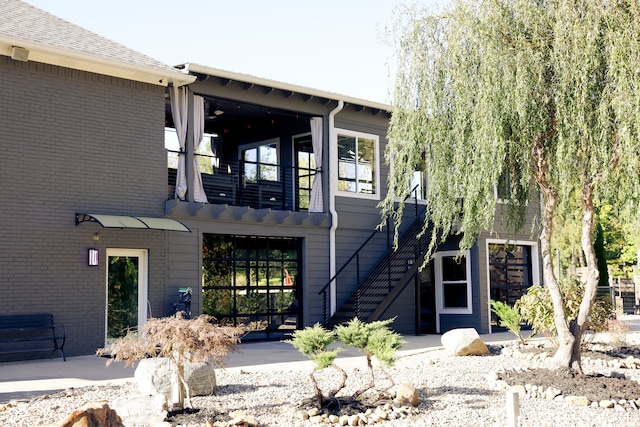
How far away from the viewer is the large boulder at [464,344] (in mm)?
12086

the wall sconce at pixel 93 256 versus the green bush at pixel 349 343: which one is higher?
the wall sconce at pixel 93 256

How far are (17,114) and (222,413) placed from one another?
7149 mm

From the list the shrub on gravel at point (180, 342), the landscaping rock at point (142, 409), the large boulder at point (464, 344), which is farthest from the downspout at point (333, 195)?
the landscaping rock at point (142, 409)

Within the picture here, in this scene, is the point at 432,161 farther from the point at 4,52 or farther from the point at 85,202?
the point at 4,52

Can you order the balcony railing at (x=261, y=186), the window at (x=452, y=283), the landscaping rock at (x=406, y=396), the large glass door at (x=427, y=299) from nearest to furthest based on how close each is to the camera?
the landscaping rock at (x=406, y=396) < the balcony railing at (x=261, y=186) < the window at (x=452, y=283) < the large glass door at (x=427, y=299)

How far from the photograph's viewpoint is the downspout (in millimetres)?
15820

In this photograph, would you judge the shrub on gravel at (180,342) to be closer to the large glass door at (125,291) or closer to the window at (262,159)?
the large glass door at (125,291)

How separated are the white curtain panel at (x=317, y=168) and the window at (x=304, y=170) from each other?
0.42m

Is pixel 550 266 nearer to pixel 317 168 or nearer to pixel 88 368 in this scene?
pixel 88 368

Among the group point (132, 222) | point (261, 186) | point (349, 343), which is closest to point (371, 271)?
point (261, 186)

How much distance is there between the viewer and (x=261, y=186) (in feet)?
54.0

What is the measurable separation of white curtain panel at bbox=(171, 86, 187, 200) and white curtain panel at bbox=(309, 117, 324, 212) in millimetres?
3309

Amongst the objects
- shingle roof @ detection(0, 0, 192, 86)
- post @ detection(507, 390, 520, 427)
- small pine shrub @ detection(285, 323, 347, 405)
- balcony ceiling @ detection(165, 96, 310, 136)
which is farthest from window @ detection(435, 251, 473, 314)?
post @ detection(507, 390, 520, 427)

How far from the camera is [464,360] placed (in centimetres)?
1155
